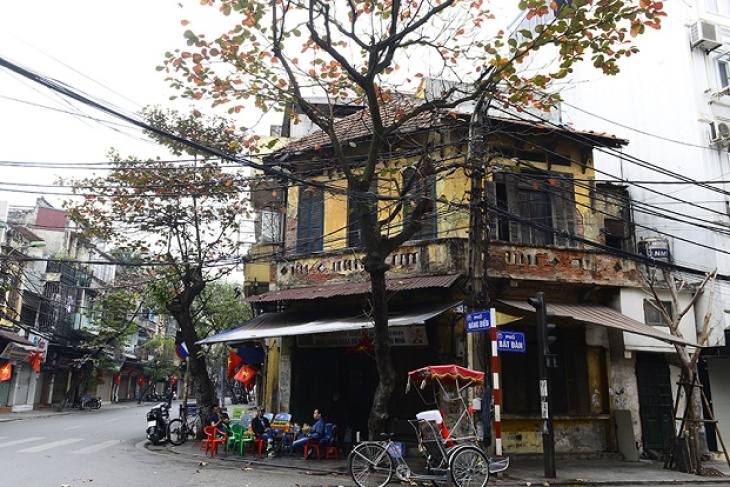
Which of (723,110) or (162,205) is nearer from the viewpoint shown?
(162,205)

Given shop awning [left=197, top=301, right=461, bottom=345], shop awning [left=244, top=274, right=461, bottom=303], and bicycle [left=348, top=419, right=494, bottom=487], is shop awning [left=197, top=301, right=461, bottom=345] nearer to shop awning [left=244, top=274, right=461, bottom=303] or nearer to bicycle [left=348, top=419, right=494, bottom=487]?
shop awning [left=244, top=274, right=461, bottom=303]

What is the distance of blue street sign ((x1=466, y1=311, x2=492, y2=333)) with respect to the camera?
1030 centimetres

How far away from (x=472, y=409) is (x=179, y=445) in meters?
8.65

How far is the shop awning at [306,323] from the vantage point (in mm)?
A: 12134

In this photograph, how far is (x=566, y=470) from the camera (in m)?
11.8

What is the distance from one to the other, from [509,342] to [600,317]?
134 inches

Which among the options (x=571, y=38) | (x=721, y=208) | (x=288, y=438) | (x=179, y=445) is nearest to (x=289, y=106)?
(x=571, y=38)

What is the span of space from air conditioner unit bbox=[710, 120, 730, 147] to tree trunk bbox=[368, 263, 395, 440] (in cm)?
1230

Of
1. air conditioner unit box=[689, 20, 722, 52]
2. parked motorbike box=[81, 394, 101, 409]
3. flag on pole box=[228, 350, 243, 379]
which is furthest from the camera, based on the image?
parked motorbike box=[81, 394, 101, 409]

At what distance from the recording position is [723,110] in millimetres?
17672

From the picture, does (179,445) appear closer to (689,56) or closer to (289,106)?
(289,106)

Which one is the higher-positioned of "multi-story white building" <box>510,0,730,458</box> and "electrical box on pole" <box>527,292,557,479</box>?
"multi-story white building" <box>510,0,730,458</box>

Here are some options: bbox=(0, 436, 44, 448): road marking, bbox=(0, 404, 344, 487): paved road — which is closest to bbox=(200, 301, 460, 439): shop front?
bbox=(0, 404, 344, 487): paved road

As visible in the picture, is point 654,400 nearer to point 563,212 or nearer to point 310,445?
point 563,212
